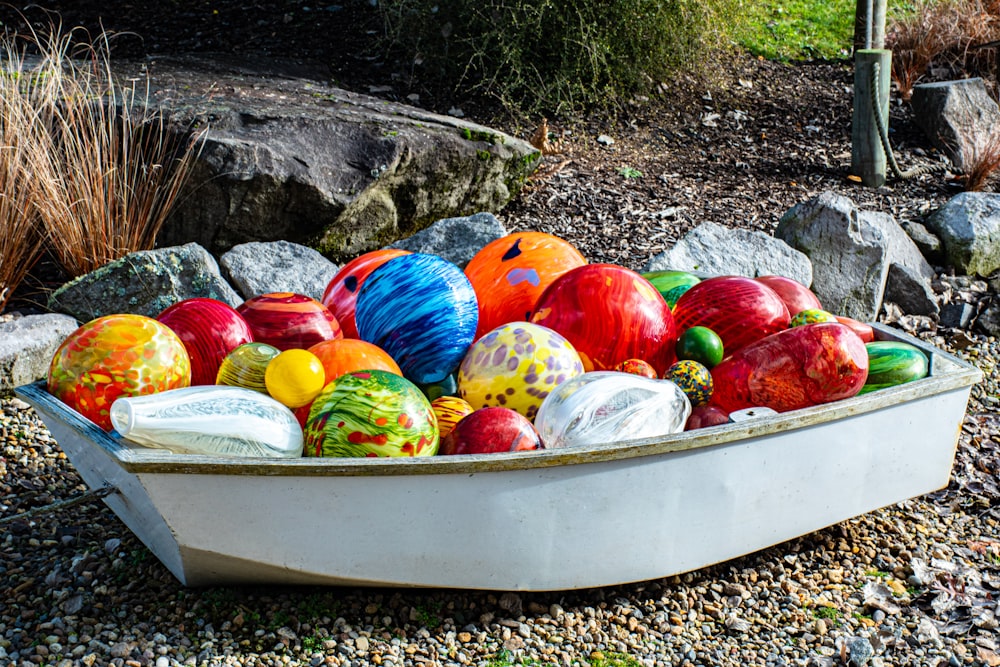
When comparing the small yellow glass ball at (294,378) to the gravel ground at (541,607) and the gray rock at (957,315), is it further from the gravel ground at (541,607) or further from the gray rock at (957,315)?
the gray rock at (957,315)

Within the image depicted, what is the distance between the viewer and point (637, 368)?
9.20 ft

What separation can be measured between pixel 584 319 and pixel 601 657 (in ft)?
3.19

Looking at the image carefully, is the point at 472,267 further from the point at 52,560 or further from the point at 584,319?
the point at 52,560

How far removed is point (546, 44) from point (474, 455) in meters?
4.75

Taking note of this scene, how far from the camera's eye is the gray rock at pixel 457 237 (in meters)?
4.44

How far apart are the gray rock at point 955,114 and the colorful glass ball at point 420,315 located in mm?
4887

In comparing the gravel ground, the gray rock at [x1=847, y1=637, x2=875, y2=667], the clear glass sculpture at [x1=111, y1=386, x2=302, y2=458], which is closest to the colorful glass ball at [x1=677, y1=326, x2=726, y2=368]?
the gravel ground

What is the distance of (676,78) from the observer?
7.23 metres

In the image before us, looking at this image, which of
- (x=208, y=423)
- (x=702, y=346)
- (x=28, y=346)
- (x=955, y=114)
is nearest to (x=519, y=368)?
(x=702, y=346)

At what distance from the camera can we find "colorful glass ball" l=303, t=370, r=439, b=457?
2.40m

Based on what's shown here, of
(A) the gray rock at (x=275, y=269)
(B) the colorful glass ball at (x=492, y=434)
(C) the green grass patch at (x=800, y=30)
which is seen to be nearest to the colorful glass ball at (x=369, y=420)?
(B) the colorful glass ball at (x=492, y=434)

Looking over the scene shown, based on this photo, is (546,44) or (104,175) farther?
(546,44)

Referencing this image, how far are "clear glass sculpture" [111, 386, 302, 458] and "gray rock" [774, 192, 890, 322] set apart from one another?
3.17m

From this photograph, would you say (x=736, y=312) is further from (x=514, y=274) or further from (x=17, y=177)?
(x=17, y=177)
